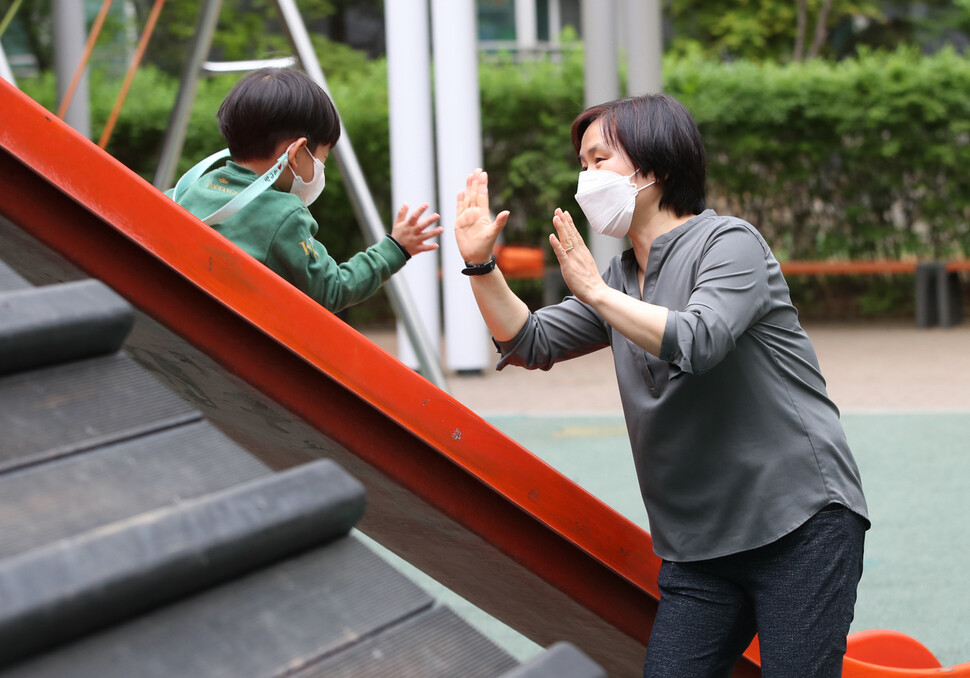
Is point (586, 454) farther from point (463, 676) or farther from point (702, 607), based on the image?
point (463, 676)

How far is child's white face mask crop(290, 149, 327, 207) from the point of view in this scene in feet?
7.25

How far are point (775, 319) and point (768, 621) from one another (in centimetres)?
55

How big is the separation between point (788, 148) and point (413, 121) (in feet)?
16.6

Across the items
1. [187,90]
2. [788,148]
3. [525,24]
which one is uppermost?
[525,24]

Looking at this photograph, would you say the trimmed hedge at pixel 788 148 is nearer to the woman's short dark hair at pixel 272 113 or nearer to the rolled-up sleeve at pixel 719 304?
the woman's short dark hair at pixel 272 113

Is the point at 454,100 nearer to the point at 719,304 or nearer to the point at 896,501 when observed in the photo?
the point at 896,501

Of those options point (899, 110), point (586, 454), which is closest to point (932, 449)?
point (586, 454)

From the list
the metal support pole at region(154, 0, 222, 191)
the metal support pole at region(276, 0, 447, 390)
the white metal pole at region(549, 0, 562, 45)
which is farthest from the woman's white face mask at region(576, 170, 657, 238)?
the white metal pole at region(549, 0, 562, 45)

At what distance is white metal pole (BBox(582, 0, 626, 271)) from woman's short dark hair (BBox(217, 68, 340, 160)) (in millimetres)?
6315

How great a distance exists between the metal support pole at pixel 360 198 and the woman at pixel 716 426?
312 cm

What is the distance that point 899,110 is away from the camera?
1118 cm

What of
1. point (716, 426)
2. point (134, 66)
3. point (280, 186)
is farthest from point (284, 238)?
point (134, 66)

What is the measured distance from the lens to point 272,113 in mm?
2180

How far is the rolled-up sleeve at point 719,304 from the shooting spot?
1.77 meters
